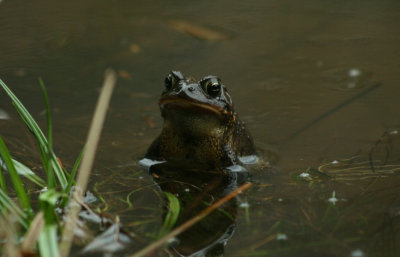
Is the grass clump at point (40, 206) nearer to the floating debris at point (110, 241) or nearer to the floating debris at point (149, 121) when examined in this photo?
the floating debris at point (110, 241)

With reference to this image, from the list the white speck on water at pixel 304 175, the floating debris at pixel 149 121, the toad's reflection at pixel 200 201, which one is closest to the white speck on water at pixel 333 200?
the white speck on water at pixel 304 175

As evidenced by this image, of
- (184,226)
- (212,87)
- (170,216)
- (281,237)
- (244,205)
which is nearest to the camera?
(184,226)

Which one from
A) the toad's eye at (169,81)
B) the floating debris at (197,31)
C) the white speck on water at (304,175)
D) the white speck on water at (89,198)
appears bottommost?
the white speck on water at (89,198)

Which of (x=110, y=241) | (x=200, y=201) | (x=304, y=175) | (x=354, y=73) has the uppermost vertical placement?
(x=354, y=73)

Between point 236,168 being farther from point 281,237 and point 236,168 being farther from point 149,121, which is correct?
point 281,237

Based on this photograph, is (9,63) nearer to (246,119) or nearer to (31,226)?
(246,119)

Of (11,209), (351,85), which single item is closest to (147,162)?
(11,209)

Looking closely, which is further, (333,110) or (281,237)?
(333,110)
